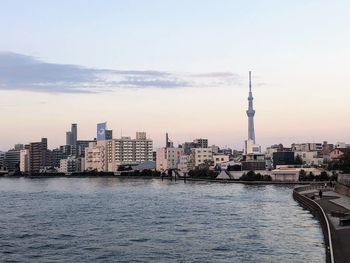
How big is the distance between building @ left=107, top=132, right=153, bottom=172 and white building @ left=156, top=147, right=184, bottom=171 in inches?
485

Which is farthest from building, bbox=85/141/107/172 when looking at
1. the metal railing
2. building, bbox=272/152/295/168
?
the metal railing

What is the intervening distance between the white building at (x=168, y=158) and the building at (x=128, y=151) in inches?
485

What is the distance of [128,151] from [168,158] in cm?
1904

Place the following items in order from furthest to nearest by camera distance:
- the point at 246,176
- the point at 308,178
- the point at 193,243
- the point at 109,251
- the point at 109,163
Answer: the point at 109,163 → the point at 246,176 → the point at 308,178 → the point at 193,243 → the point at 109,251

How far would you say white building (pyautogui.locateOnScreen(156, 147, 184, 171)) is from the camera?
165 meters

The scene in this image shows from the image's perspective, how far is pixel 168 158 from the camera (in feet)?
542

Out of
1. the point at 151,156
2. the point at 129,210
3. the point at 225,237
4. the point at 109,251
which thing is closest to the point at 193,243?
the point at 225,237

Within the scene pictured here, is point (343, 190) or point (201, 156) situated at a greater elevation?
point (201, 156)

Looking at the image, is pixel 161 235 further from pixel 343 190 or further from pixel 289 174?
pixel 289 174

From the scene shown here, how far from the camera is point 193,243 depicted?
27.4 meters

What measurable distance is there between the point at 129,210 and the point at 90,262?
23.4m

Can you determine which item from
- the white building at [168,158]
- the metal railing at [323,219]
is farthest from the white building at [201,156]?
the metal railing at [323,219]

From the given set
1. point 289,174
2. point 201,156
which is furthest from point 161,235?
point 201,156

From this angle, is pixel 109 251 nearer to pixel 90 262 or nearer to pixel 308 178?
pixel 90 262
